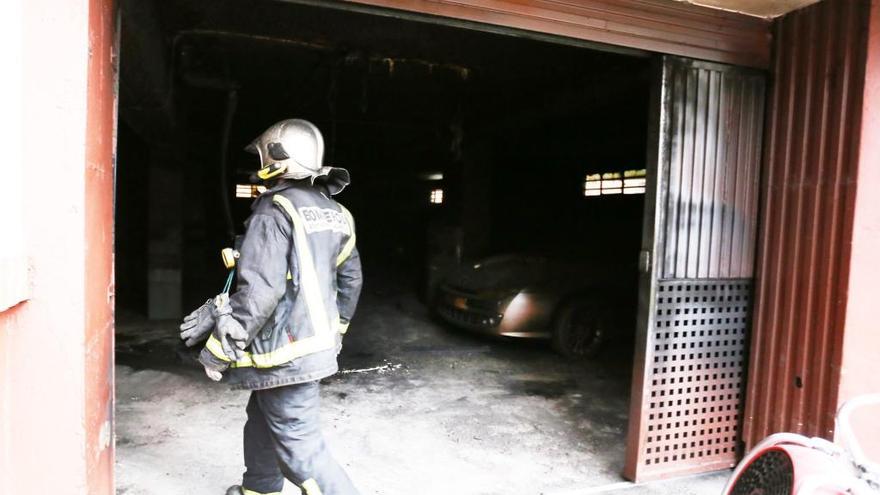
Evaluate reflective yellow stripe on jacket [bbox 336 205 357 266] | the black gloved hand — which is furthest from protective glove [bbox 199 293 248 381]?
reflective yellow stripe on jacket [bbox 336 205 357 266]

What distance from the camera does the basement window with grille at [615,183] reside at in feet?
31.6

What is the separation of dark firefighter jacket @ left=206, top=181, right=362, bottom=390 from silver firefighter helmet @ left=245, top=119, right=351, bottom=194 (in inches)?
3.8

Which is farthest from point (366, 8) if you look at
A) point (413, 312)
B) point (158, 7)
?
point (413, 312)

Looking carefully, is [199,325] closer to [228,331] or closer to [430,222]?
[228,331]

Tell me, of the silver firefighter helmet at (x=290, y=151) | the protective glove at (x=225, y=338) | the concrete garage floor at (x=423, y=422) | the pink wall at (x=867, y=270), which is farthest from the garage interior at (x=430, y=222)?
the pink wall at (x=867, y=270)

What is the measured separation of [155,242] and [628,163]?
781cm

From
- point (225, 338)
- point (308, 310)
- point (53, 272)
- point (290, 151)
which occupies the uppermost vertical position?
point (290, 151)

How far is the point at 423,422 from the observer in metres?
4.18

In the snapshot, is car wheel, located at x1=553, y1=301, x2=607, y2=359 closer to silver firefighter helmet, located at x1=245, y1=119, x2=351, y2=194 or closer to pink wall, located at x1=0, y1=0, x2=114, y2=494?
silver firefighter helmet, located at x1=245, y1=119, x2=351, y2=194

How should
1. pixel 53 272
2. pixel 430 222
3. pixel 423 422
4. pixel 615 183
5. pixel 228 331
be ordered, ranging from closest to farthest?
pixel 53 272 → pixel 228 331 → pixel 423 422 → pixel 430 222 → pixel 615 183

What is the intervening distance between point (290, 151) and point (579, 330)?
14.7 ft

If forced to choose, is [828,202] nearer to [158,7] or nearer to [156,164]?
[158,7]

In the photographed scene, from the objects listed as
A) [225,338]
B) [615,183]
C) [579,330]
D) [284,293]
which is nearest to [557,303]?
[579,330]

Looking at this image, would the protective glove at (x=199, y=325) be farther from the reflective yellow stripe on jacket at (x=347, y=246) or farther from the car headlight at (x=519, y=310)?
the car headlight at (x=519, y=310)
